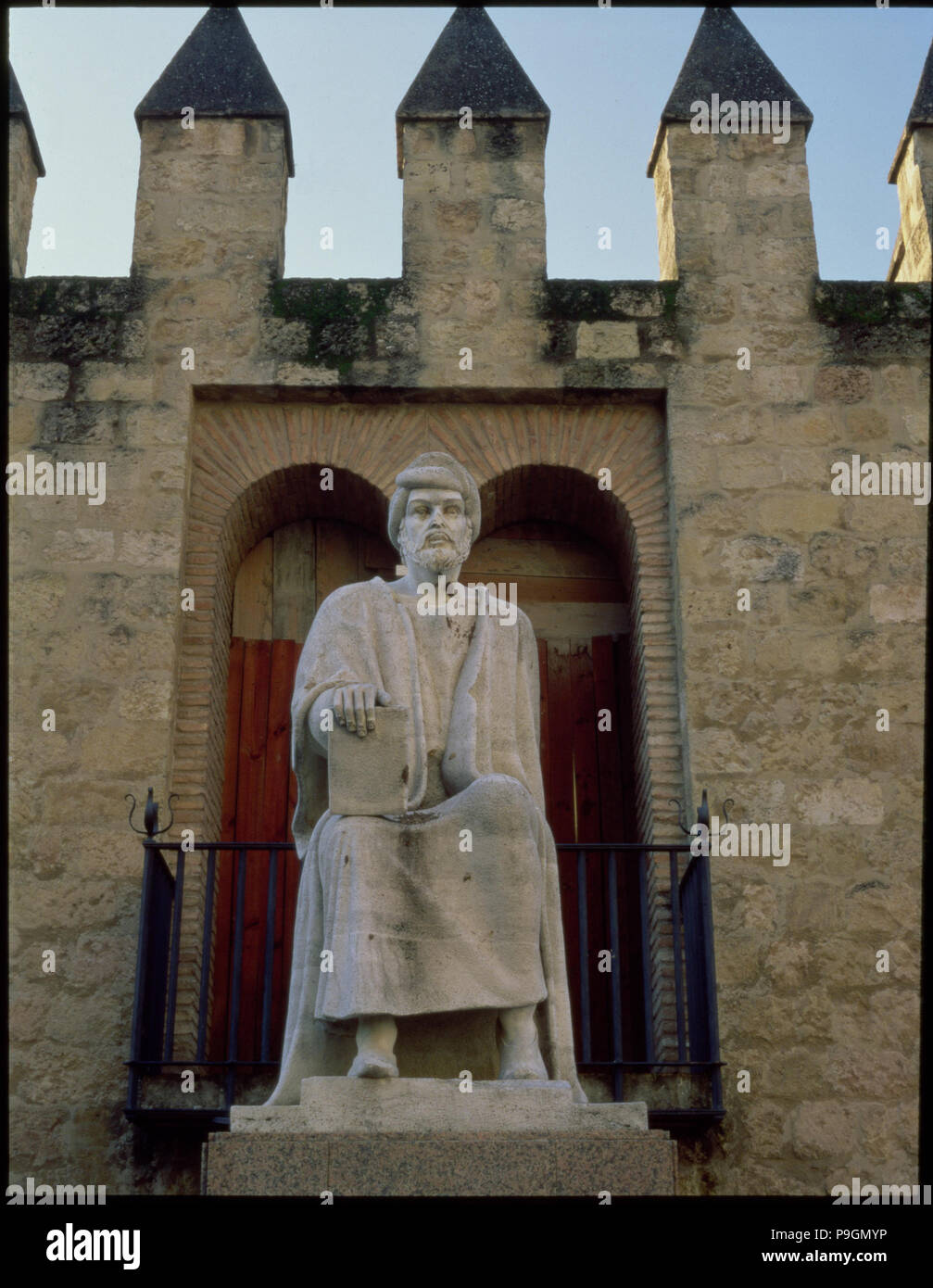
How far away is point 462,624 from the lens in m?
5.27

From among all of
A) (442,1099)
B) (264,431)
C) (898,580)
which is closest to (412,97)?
(264,431)

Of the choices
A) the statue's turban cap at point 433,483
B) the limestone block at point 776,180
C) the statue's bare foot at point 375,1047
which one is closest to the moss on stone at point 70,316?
the statue's turban cap at point 433,483

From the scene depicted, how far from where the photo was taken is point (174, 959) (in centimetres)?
659

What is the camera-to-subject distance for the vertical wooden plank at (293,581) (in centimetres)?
816

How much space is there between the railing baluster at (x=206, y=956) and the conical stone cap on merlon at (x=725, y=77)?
4582 mm

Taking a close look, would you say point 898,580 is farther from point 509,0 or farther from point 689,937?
point 509,0

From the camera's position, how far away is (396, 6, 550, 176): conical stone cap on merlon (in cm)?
855

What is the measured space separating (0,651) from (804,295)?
420cm

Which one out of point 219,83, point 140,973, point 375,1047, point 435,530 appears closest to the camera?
point 375,1047

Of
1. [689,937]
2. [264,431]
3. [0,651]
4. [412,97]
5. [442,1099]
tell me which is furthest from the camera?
[412,97]

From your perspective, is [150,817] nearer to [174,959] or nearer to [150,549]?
[174,959]

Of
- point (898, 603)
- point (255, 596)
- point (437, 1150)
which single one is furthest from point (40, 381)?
point (437, 1150)

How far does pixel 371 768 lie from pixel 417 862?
0.29m

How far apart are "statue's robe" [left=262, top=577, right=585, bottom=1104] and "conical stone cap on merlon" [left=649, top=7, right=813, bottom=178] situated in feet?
15.8
